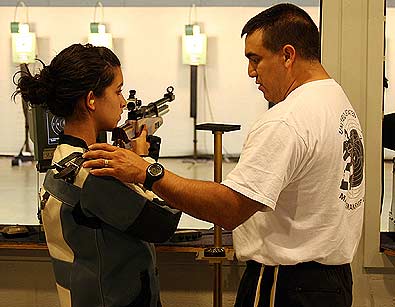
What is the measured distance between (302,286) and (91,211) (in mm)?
428

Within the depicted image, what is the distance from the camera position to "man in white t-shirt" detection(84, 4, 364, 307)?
3.94 feet

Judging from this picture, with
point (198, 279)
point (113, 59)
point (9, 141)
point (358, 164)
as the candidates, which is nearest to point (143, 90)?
point (9, 141)

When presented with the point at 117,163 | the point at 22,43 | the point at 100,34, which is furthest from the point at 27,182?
the point at 117,163

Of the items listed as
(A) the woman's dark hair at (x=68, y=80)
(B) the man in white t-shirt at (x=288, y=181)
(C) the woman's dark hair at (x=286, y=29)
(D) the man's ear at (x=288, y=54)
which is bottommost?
(B) the man in white t-shirt at (x=288, y=181)

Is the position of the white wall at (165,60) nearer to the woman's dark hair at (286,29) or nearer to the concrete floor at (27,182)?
the concrete floor at (27,182)

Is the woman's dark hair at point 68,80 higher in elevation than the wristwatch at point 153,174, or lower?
higher

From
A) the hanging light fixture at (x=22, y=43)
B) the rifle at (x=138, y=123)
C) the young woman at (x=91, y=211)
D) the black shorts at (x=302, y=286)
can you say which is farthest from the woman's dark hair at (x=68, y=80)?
the hanging light fixture at (x=22, y=43)

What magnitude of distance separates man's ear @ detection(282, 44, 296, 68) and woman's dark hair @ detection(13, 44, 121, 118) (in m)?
0.38

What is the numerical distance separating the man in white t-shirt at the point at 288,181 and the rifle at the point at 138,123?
255 mm

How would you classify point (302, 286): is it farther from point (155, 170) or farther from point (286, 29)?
point (286, 29)

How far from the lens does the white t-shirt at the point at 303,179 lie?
1194 mm

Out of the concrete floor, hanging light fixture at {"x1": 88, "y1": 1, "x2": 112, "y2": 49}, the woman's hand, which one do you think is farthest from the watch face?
hanging light fixture at {"x1": 88, "y1": 1, "x2": 112, "y2": 49}

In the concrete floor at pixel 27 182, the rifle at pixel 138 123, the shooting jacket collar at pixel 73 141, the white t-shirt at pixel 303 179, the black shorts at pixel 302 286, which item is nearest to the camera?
the white t-shirt at pixel 303 179

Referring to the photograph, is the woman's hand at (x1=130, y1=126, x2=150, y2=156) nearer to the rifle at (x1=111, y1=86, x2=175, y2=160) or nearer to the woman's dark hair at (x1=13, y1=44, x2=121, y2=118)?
the rifle at (x1=111, y1=86, x2=175, y2=160)
